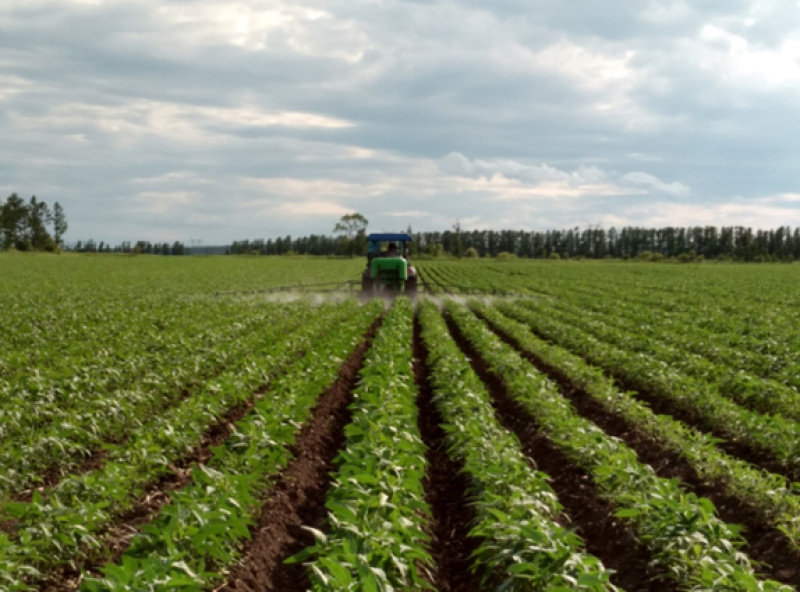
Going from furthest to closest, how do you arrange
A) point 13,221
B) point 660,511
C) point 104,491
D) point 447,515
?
1. point 13,221
2. point 447,515
3. point 104,491
4. point 660,511

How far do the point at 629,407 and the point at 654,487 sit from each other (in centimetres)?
390

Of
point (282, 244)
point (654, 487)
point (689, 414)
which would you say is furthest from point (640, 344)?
point (282, 244)

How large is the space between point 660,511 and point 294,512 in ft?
10.3

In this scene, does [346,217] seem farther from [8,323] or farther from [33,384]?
[33,384]

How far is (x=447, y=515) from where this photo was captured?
6512 millimetres

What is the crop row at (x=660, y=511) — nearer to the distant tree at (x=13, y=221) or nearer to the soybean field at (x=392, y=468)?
the soybean field at (x=392, y=468)

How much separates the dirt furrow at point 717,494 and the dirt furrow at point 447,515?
85.2 inches

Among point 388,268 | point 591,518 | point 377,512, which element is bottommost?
point 591,518

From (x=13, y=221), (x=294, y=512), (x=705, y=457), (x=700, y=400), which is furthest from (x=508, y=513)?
(x=13, y=221)

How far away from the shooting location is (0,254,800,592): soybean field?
4648mm

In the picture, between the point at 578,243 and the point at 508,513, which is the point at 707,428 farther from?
the point at 578,243

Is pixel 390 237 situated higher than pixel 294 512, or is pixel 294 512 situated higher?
pixel 390 237

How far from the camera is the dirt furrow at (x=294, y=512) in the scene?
504cm

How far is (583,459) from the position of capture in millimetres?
7203
